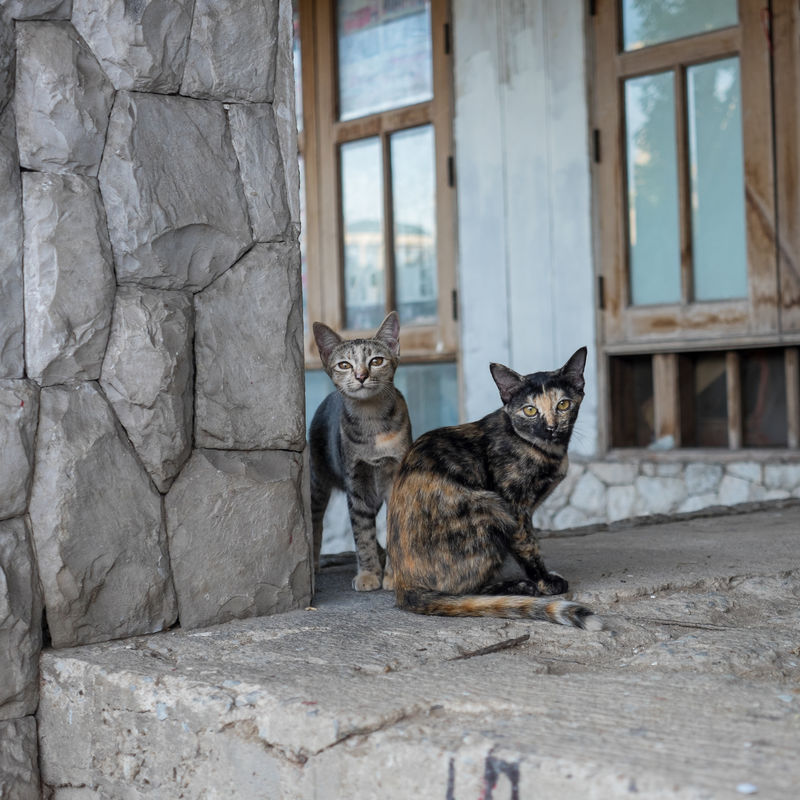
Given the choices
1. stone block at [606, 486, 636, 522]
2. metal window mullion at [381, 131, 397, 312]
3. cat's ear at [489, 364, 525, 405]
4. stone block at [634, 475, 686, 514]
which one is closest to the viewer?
cat's ear at [489, 364, 525, 405]

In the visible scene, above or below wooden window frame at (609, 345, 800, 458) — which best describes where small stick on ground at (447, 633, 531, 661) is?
below

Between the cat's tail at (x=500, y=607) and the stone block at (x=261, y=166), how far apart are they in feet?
3.64

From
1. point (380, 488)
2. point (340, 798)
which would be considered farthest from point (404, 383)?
point (340, 798)

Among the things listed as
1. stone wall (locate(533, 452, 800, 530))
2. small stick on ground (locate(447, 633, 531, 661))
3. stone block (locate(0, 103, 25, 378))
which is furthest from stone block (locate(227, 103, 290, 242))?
stone wall (locate(533, 452, 800, 530))

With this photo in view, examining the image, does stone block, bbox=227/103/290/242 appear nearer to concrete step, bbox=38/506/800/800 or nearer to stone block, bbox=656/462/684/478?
concrete step, bbox=38/506/800/800

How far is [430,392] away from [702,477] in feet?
7.12

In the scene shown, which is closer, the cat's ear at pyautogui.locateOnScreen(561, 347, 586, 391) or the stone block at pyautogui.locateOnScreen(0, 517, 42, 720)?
the stone block at pyautogui.locateOnScreen(0, 517, 42, 720)

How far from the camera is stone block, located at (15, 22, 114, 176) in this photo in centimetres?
246

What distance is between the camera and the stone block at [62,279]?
2.45m

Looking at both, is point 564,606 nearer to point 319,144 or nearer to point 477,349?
point 477,349

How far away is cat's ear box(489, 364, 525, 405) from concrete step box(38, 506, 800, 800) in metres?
0.64

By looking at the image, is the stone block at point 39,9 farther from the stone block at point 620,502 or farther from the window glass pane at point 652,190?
the stone block at point 620,502

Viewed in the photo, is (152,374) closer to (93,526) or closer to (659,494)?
(93,526)

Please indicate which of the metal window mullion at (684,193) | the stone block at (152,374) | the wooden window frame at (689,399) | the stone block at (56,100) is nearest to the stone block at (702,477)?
the wooden window frame at (689,399)
